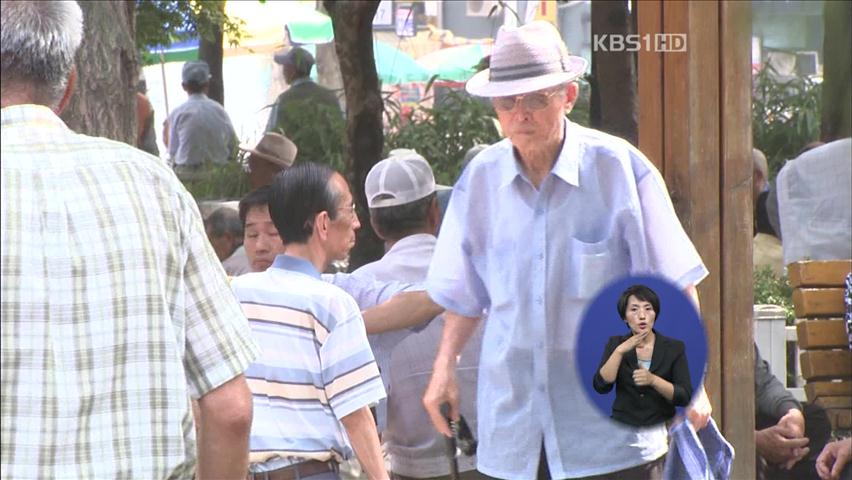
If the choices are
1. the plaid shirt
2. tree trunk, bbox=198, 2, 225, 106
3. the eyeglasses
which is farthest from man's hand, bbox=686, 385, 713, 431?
the plaid shirt

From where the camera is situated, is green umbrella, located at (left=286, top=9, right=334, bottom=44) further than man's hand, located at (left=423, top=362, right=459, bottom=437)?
Yes

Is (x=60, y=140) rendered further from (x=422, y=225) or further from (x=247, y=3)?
(x=247, y=3)

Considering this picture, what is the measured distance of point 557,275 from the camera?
177 inches

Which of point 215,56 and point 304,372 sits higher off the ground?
point 215,56

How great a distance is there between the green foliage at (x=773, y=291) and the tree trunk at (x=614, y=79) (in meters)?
0.68

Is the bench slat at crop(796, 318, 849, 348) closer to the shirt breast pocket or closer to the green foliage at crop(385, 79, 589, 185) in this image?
the shirt breast pocket

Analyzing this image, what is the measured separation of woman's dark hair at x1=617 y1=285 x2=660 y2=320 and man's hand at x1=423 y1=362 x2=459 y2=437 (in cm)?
60

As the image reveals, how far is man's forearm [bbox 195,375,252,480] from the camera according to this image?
9.45 feet

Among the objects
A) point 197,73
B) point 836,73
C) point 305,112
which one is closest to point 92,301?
point 305,112

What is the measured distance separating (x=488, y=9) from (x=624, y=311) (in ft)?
3.67

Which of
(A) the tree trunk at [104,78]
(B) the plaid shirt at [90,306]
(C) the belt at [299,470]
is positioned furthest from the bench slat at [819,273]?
(B) the plaid shirt at [90,306]

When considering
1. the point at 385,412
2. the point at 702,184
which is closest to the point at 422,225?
the point at 385,412

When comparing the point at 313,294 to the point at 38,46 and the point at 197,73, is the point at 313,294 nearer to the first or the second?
the point at 38,46

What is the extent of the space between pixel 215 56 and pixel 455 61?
2.99 ft
